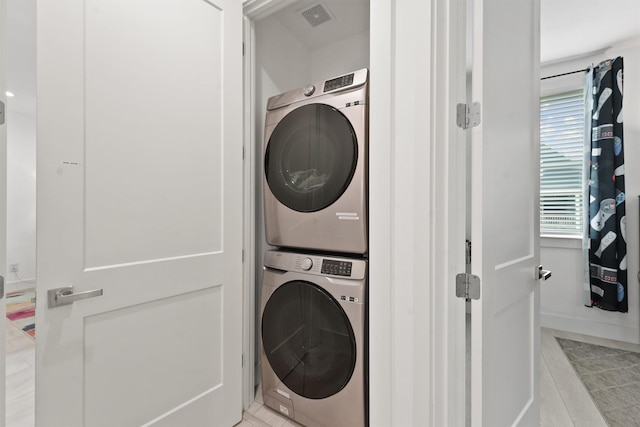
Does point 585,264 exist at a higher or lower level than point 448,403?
higher

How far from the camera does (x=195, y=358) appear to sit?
144 centimetres

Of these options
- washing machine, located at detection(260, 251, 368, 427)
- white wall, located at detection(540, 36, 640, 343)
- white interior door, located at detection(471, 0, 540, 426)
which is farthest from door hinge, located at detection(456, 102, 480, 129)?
white wall, located at detection(540, 36, 640, 343)

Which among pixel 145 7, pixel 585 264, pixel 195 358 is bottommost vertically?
pixel 195 358

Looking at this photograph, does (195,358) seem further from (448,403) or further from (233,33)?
(233,33)

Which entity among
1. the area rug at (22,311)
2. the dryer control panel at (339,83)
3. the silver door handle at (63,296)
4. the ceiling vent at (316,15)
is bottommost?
the area rug at (22,311)

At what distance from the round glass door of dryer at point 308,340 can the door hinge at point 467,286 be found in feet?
1.82

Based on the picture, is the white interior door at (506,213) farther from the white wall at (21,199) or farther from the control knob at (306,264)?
the white wall at (21,199)

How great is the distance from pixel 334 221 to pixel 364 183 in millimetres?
241

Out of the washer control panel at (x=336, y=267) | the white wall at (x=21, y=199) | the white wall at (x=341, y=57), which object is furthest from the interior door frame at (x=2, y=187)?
the white wall at (x=21, y=199)

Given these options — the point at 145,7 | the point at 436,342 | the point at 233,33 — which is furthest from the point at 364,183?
the point at 145,7

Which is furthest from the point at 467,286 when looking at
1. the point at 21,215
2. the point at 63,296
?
the point at 21,215

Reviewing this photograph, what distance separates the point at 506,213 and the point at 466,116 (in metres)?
0.43

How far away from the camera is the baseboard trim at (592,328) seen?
263cm

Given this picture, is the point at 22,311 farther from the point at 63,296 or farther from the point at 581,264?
the point at 581,264
